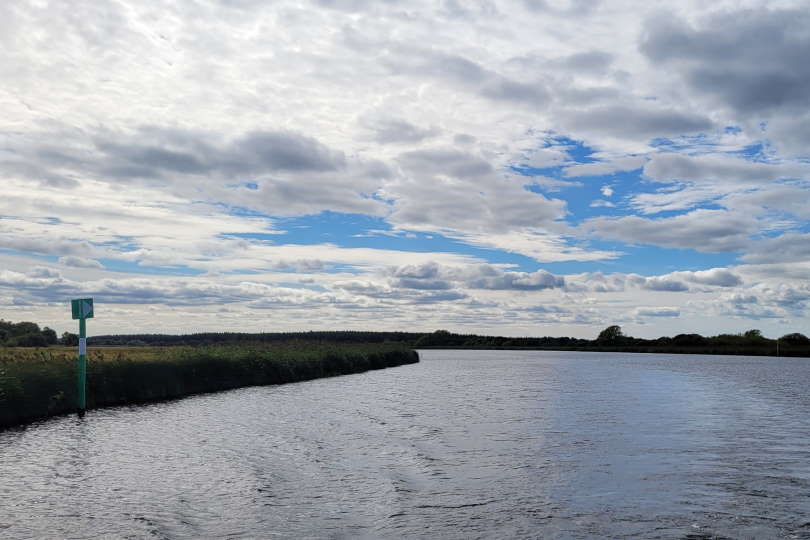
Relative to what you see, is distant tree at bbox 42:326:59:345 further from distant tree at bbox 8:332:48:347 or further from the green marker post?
the green marker post

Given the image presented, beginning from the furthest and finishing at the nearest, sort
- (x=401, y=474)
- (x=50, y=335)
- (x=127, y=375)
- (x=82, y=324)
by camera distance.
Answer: (x=50, y=335), (x=127, y=375), (x=82, y=324), (x=401, y=474)

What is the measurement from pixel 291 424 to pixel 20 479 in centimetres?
1204

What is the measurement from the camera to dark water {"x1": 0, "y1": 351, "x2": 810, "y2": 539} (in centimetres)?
1233

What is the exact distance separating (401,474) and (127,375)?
21791 millimetres

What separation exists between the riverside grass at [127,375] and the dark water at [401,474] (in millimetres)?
1686

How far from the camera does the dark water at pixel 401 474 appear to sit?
12.3 meters

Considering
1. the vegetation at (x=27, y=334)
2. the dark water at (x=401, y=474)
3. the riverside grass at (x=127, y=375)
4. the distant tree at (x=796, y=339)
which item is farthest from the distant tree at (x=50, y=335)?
the distant tree at (x=796, y=339)

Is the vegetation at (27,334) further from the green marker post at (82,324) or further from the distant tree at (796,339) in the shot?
the distant tree at (796,339)

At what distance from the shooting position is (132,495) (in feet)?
46.7

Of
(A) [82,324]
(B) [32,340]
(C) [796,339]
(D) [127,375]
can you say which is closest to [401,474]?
(A) [82,324]

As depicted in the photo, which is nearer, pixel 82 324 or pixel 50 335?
pixel 82 324

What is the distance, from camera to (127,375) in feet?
112

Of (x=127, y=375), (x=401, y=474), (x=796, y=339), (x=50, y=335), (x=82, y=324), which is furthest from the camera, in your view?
(x=796, y=339)

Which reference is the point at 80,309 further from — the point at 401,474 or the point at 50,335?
the point at 50,335
